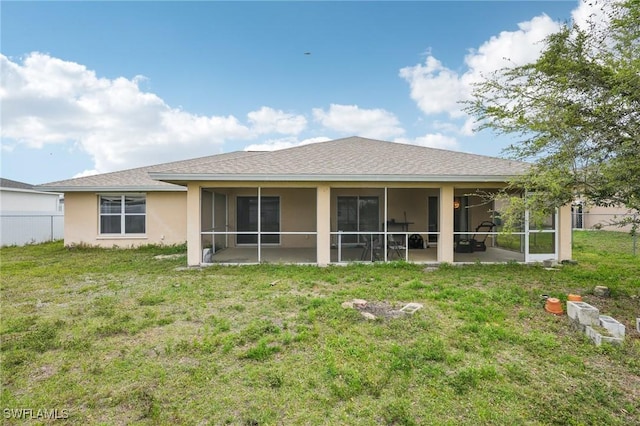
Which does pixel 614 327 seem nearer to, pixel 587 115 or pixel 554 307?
pixel 554 307

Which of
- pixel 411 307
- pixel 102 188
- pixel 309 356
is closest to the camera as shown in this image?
pixel 309 356

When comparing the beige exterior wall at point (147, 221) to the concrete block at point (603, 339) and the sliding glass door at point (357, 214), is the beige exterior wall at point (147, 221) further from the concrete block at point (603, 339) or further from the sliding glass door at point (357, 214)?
the concrete block at point (603, 339)

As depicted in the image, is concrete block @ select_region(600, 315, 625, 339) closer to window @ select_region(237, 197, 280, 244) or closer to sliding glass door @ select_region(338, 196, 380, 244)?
sliding glass door @ select_region(338, 196, 380, 244)

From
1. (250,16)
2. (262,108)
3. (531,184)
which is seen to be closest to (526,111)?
(531,184)

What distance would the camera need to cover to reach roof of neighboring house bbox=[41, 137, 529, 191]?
8.16 metres

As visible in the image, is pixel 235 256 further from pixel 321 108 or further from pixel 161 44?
pixel 321 108

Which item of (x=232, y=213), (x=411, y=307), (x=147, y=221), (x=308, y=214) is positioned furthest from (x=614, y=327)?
(x=147, y=221)

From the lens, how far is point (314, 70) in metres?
15.5

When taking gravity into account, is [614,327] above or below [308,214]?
below

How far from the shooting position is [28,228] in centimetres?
1438

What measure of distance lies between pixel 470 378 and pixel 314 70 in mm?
15086

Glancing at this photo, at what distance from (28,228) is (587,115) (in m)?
19.6

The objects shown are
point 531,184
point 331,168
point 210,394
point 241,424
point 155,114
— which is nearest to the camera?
point 241,424

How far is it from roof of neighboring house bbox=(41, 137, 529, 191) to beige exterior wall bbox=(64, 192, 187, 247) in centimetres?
51
